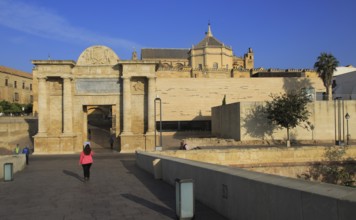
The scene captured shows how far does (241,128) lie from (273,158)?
552 inches

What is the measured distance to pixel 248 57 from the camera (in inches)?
4190

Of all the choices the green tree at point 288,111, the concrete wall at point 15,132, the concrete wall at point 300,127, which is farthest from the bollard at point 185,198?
the concrete wall at point 15,132

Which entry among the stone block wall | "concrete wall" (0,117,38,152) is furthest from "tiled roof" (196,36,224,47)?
"concrete wall" (0,117,38,152)

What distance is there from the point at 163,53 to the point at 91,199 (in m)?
87.8

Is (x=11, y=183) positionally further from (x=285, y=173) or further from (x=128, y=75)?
(x=128, y=75)

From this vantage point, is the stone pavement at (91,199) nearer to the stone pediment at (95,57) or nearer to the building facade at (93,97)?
the building facade at (93,97)

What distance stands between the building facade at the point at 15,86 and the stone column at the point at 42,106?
54.3m

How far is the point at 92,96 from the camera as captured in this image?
31938 mm

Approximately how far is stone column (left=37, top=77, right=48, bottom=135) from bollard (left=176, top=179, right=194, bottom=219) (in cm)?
2644

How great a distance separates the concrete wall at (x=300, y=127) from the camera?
3794cm

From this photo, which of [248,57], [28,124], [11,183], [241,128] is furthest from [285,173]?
[248,57]

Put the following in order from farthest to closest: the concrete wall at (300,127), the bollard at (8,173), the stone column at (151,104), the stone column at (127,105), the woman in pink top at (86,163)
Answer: the concrete wall at (300,127) → the stone column at (127,105) → the stone column at (151,104) → the bollard at (8,173) → the woman in pink top at (86,163)

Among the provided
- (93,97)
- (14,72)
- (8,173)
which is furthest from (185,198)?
(14,72)

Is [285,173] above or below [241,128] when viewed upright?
below
